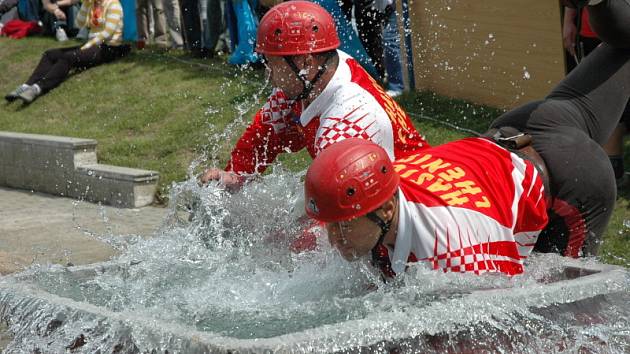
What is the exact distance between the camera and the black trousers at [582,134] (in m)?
4.05

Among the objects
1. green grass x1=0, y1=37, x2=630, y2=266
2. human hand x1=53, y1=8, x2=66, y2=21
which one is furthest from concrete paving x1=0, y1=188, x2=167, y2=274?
human hand x1=53, y1=8, x2=66, y2=21

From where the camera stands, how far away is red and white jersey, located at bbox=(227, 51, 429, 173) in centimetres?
447

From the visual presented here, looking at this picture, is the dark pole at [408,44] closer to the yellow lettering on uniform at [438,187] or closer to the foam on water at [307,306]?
the foam on water at [307,306]

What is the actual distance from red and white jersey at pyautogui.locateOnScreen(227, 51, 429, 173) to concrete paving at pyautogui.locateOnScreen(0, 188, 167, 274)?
2042 millimetres

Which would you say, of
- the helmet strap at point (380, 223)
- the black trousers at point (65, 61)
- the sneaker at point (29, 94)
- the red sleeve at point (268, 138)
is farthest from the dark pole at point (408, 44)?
the helmet strap at point (380, 223)

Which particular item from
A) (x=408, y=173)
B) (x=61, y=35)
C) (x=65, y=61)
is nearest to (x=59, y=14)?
(x=61, y=35)

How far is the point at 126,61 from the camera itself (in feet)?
44.0

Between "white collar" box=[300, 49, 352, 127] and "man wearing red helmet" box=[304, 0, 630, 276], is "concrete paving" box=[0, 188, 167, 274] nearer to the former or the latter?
"white collar" box=[300, 49, 352, 127]

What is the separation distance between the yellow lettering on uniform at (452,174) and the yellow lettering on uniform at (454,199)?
95 millimetres

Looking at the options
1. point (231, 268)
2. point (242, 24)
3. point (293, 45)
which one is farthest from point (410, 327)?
point (242, 24)

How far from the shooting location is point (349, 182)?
3439 millimetres

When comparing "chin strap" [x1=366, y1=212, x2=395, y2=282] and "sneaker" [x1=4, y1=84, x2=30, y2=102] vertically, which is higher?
"chin strap" [x1=366, y1=212, x2=395, y2=282]

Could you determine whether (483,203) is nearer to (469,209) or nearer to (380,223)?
(469,209)

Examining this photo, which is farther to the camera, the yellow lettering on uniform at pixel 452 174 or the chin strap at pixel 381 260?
the yellow lettering on uniform at pixel 452 174
